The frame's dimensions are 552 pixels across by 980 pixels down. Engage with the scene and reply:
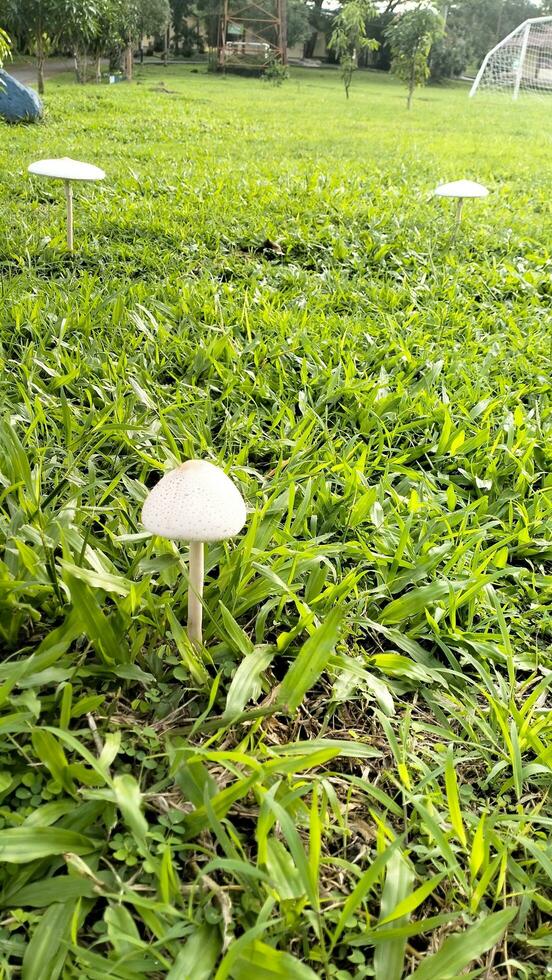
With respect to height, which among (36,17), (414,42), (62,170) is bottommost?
(62,170)

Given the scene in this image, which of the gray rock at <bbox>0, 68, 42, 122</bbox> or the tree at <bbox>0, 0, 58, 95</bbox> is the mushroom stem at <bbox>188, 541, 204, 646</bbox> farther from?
the tree at <bbox>0, 0, 58, 95</bbox>

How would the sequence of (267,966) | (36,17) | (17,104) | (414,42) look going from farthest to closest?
(414,42) → (36,17) → (17,104) → (267,966)

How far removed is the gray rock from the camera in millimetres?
9836

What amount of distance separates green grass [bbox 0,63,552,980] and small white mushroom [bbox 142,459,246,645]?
30cm

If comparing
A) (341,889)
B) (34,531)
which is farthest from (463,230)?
(341,889)

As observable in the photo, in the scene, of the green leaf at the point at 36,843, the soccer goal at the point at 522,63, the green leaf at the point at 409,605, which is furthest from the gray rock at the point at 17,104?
the soccer goal at the point at 522,63

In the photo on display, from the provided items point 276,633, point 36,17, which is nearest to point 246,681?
point 276,633

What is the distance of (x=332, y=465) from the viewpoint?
2271 millimetres

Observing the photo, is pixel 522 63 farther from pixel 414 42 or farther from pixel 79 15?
pixel 79 15

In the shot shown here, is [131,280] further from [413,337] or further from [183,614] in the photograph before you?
[183,614]

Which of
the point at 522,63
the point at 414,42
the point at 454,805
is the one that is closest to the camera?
the point at 454,805

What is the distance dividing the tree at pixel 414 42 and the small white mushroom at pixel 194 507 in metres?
21.8

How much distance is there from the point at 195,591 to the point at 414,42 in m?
23.4

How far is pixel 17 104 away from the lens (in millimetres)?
9922
